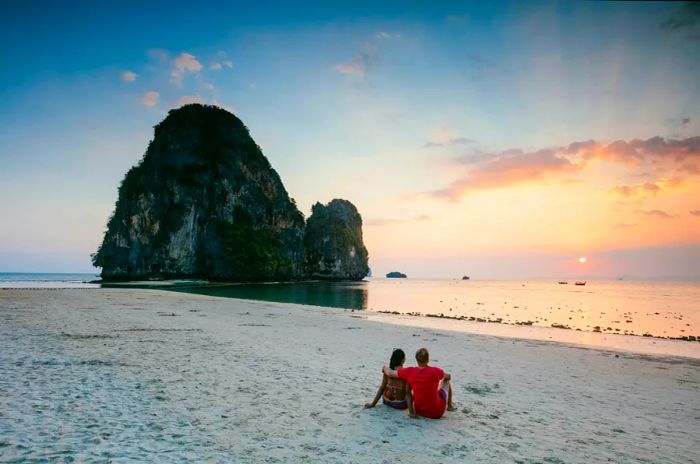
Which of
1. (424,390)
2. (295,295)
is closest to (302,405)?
(424,390)

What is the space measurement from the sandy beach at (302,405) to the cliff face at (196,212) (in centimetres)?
11688

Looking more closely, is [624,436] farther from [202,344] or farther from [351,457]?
[202,344]

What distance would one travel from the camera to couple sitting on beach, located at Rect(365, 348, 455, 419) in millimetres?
8492

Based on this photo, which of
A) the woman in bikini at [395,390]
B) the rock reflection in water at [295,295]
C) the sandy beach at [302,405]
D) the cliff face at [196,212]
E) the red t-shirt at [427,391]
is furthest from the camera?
the cliff face at [196,212]

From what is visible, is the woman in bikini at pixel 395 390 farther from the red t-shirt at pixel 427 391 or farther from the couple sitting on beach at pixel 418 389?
the red t-shirt at pixel 427 391

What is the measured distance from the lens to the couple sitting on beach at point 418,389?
27.9 feet

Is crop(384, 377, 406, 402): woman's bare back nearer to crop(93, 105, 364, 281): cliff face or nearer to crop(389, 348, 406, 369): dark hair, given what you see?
crop(389, 348, 406, 369): dark hair

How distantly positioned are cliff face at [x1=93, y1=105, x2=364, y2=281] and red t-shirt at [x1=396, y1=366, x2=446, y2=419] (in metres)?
124

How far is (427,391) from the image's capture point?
8.55 m

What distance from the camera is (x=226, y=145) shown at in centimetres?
15138

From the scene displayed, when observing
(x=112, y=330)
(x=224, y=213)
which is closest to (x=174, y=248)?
(x=224, y=213)

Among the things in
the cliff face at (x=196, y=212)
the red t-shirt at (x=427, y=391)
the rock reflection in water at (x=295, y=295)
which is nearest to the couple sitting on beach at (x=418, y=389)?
the red t-shirt at (x=427, y=391)

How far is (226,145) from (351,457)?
156674 millimetres

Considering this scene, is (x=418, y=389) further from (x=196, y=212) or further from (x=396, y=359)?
(x=196, y=212)
